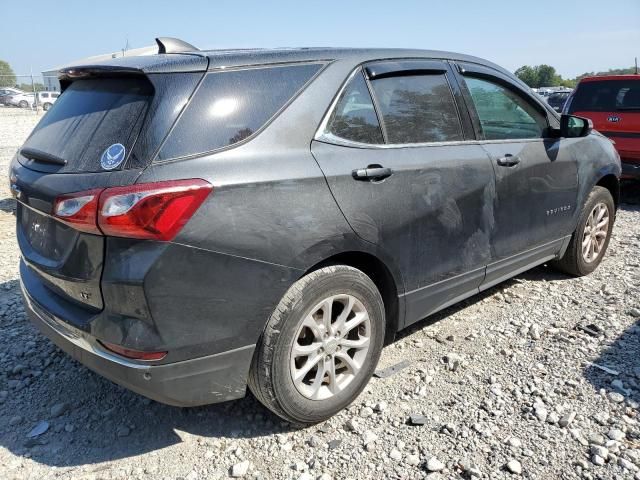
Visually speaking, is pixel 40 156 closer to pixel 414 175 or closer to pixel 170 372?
pixel 170 372

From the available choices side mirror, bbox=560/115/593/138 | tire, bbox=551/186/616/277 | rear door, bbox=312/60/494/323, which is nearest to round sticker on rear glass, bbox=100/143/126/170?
rear door, bbox=312/60/494/323

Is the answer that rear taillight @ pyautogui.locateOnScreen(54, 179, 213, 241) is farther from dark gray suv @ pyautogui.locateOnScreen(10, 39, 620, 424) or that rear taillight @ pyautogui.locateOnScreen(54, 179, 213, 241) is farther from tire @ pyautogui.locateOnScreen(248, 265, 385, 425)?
tire @ pyautogui.locateOnScreen(248, 265, 385, 425)

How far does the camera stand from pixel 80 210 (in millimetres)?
2043

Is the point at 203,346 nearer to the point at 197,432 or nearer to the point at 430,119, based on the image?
the point at 197,432

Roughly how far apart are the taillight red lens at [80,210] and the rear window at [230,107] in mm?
308

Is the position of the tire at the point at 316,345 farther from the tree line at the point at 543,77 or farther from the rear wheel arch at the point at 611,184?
the tree line at the point at 543,77

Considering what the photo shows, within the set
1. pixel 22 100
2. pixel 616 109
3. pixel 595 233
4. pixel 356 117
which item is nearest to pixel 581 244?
pixel 595 233

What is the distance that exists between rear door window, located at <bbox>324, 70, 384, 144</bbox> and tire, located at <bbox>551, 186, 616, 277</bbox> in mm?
2454

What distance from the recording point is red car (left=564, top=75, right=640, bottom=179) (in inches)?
285

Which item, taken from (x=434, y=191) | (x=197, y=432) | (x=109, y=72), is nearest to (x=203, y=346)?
(x=197, y=432)

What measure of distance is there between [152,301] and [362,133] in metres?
1.32

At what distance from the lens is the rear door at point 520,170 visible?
340 centimetres

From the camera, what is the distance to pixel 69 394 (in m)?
2.94

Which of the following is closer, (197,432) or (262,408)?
(197,432)
